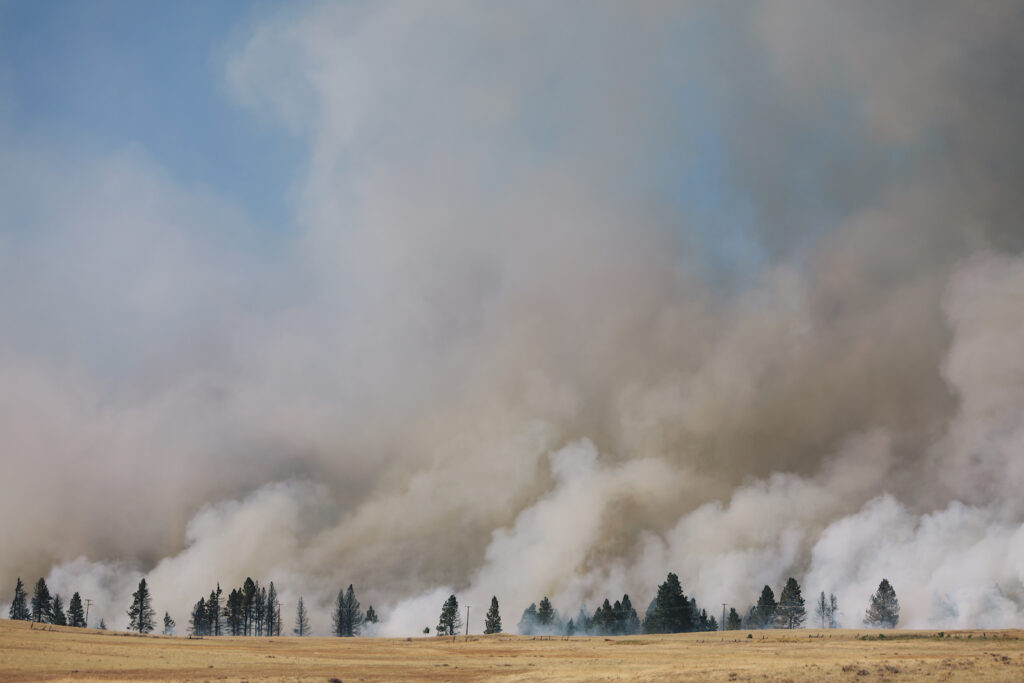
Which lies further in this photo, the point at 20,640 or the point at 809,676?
the point at 20,640

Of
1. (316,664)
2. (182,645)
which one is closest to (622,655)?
(316,664)

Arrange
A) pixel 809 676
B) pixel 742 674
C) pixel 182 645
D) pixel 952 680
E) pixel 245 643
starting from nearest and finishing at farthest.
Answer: pixel 952 680
pixel 809 676
pixel 742 674
pixel 182 645
pixel 245 643

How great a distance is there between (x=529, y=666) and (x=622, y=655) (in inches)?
957

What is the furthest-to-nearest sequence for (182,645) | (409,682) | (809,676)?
(182,645), (409,682), (809,676)

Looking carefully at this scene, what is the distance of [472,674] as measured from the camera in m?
112

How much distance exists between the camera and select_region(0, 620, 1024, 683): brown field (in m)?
82.5

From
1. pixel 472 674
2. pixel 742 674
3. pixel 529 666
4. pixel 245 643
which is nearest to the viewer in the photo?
pixel 742 674

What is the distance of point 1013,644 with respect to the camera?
125312mm

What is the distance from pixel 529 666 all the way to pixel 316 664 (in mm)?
32243

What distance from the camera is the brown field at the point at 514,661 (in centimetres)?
8250

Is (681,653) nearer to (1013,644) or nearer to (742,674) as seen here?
(1013,644)

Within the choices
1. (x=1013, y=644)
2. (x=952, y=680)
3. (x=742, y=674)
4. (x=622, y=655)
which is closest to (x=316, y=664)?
(x=622, y=655)

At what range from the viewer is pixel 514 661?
13500cm

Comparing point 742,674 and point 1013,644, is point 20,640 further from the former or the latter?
point 1013,644
